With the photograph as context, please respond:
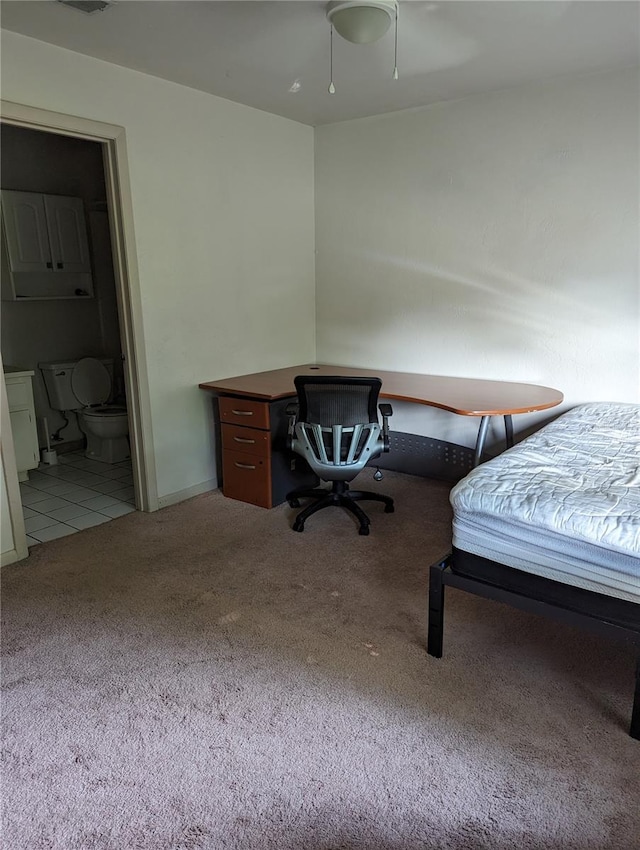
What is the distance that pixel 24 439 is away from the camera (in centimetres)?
409

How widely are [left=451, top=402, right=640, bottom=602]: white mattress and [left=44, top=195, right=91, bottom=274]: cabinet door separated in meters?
3.76

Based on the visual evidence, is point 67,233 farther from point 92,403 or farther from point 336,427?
point 336,427

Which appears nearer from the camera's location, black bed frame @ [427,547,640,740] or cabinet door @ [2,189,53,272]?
black bed frame @ [427,547,640,740]

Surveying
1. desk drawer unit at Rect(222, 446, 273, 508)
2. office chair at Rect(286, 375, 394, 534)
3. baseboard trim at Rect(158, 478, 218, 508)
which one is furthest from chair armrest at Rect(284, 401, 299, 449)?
baseboard trim at Rect(158, 478, 218, 508)

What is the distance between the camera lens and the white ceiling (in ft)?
7.47

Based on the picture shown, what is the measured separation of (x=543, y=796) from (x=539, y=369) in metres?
2.46

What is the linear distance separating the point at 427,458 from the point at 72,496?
7.88ft

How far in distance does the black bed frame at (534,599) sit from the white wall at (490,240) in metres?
1.83

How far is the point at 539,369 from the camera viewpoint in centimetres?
349

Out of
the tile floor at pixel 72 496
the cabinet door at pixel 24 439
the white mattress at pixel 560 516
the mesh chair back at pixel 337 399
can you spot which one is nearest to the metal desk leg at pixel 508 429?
the mesh chair back at pixel 337 399

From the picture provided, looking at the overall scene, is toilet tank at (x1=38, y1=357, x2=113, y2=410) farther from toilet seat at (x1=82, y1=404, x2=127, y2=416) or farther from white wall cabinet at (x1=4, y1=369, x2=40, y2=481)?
white wall cabinet at (x1=4, y1=369, x2=40, y2=481)

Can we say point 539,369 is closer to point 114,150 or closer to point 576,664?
point 576,664

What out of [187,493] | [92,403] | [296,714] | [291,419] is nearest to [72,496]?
[187,493]

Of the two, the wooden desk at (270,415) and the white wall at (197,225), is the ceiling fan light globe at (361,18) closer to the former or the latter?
the white wall at (197,225)
